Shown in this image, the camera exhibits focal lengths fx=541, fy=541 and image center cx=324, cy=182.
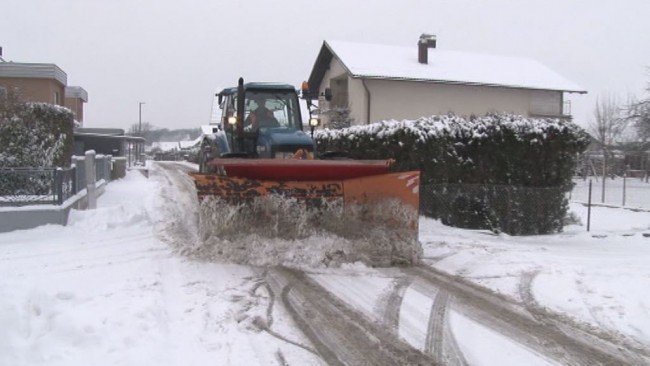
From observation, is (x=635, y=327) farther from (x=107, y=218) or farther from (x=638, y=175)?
(x=638, y=175)

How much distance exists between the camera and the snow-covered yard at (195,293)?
4.05 metres

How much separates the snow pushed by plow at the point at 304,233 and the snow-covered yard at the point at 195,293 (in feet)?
0.88

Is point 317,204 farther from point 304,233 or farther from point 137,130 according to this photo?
point 137,130

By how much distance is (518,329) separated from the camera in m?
4.79

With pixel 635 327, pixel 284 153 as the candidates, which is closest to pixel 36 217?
pixel 284 153

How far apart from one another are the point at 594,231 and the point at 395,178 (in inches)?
262

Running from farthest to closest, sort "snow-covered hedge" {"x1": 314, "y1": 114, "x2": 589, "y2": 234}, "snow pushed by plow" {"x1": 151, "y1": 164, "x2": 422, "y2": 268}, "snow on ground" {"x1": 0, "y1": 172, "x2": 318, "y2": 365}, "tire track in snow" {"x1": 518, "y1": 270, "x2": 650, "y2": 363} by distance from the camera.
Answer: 1. "snow-covered hedge" {"x1": 314, "y1": 114, "x2": 589, "y2": 234}
2. "snow pushed by plow" {"x1": 151, "y1": 164, "x2": 422, "y2": 268}
3. "tire track in snow" {"x1": 518, "y1": 270, "x2": 650, "y2": 363}
4. "snow on ground" {"x1": 0, "y1": 172, "x2": 318, "y2": 365}

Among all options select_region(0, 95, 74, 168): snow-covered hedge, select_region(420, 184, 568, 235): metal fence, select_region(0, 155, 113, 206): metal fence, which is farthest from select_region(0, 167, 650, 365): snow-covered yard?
select_region(0, 95, 74, 168): snow-covered hedge

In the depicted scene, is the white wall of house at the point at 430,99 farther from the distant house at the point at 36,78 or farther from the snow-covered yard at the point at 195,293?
the snow-covered yard at the point at 195,293

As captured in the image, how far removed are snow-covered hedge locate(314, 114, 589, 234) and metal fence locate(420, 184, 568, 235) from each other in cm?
2

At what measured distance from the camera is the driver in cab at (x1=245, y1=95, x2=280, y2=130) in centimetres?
952

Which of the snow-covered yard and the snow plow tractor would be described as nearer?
the snow-covered yard

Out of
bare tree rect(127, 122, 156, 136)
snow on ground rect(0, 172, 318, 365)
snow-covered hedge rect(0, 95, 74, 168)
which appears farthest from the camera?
bare tree rect(127, 122, 156, 136)

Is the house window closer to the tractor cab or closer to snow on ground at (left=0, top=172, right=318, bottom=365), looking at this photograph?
the tractor cab
